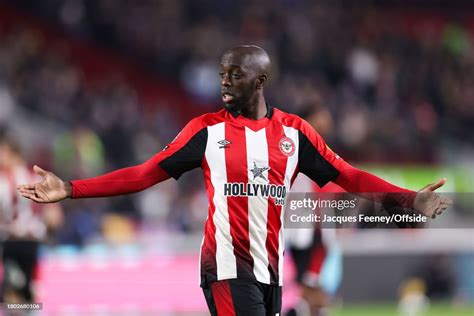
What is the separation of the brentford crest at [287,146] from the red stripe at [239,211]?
0.21 metres

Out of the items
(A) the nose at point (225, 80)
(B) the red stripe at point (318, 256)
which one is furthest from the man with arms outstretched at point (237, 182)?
(B) the red stripe at point (318, 256)

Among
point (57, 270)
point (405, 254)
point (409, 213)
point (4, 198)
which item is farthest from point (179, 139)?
point (405, 254)

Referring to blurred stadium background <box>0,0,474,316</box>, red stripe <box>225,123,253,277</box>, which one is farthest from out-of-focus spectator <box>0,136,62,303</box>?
red stripe <box>225,123,253,277</box>

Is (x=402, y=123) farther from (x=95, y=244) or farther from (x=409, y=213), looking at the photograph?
(x=409, y=213)

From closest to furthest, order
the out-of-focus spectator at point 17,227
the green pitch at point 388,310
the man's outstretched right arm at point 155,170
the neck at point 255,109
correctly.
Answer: the man's outstretched right arm at point 155,170 < the neck at point 255,109 < the out-of-focus spectator at point 17,227 < the green pitch at point 388,310

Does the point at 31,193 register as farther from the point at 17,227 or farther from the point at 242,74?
the point at 17,227

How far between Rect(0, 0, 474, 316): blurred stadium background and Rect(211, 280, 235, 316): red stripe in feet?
17.4

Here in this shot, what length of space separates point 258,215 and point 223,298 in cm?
49

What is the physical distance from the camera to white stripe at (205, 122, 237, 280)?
534 cm

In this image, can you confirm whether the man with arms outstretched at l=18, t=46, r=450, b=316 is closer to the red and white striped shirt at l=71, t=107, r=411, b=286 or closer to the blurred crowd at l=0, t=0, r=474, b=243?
the red and white striped shirt at l=71, t=107, r=411, b=286

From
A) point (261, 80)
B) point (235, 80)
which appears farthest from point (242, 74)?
point (261, 80)

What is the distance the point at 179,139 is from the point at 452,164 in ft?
45.4

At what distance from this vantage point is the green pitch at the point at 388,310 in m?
13.4

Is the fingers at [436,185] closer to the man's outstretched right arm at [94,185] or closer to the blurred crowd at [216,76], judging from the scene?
the man's outstretched right arm at [94,185]
